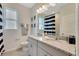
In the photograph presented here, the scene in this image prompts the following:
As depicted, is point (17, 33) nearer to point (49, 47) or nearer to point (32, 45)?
point (32, 45)

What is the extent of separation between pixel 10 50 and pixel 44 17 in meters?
0.72

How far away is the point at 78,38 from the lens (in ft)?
3.09

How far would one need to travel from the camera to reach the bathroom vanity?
3.43 feet

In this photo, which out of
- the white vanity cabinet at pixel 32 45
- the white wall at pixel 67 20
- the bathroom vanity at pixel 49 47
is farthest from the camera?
the white vanity cabinet at pixel 32 45

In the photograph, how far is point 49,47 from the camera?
1.33 metres

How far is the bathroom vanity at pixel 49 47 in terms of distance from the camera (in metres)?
1.05

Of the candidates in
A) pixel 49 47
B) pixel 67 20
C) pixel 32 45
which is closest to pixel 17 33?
pixel 32 45

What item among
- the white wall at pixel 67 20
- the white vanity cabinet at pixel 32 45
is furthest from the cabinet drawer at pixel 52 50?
the white wall at pixel 67 20

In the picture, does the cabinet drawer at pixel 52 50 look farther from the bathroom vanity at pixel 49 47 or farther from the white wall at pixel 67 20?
the white wall at pixel 67 20

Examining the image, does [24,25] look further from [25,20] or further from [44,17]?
[44,17]

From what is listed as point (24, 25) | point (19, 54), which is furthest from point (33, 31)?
point (19, 54)

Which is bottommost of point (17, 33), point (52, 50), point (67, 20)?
point (52, 50)

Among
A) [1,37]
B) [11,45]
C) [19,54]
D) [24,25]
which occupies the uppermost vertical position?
[24,25]

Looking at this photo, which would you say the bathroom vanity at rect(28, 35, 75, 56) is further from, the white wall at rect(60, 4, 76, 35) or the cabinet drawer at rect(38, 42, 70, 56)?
the white wall at rect(60, 4, 76, 35)
